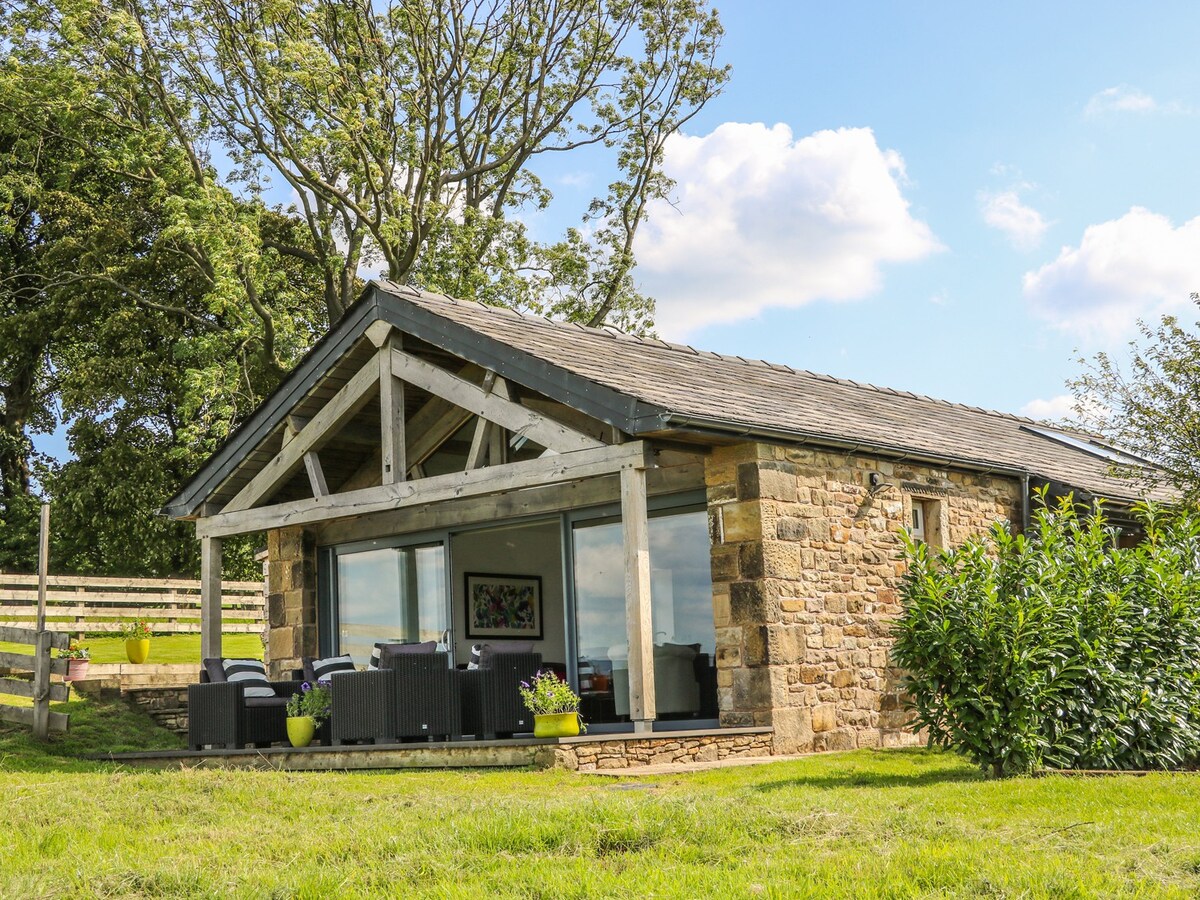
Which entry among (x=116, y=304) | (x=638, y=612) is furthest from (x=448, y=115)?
(x=638, y=612)

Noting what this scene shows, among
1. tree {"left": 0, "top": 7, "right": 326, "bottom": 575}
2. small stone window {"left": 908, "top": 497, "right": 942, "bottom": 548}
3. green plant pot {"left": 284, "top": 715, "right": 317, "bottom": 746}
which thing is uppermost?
tree {"left": 0, "top": 7, "right": 326, "bottom": 575}

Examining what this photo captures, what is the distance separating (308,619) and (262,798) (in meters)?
7.58

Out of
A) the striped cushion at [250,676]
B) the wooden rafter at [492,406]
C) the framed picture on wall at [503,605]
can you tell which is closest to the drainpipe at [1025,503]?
the framed picture on wall at [503,605]

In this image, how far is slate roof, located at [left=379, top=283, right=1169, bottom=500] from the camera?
34.9 ft

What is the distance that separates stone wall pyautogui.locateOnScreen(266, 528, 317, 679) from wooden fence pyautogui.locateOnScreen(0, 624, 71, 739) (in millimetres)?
2597

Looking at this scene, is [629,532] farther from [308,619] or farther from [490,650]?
[308,619]

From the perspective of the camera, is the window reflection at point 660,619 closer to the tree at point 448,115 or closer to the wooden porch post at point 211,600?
the wooden porch post at point 211,600

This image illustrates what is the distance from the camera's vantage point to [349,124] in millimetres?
21125

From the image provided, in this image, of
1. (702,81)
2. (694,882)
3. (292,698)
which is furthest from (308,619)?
(702,81)

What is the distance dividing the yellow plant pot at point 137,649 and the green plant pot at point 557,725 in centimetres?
904

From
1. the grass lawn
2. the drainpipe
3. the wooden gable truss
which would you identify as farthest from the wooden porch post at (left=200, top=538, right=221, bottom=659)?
the drainpipe

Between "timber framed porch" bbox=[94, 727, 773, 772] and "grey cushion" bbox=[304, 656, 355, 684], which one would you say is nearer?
"timber framed porch" bbox=[94, 727, 773, 772]

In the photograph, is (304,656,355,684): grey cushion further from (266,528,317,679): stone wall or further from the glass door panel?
(266,528,317,679): stone wall

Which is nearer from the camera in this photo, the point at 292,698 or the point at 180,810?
the point at 180,810
